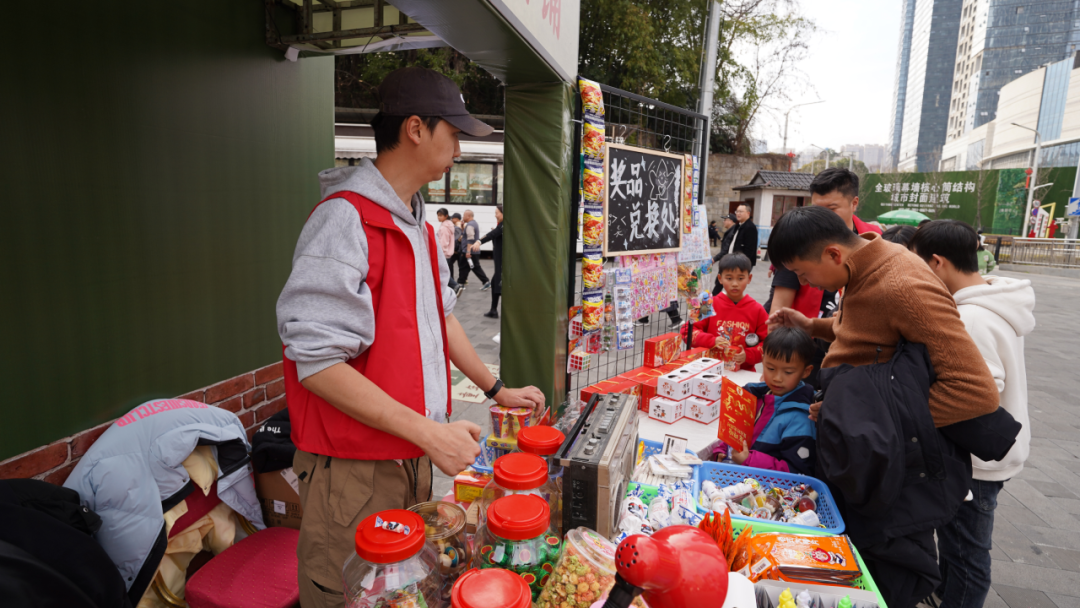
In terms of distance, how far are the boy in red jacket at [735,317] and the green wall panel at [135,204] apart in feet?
10.2

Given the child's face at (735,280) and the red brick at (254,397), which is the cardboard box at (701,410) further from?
the red brick at (254,397)

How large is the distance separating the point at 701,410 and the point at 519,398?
1.57 meters

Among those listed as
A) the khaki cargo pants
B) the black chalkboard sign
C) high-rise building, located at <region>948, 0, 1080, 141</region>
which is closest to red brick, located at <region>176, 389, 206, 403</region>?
the khaki cargo pants

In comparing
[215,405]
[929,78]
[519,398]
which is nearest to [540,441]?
[519,398]

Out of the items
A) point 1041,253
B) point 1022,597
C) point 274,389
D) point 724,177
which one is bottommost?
point 1022,597

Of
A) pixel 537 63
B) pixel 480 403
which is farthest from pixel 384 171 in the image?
pixel 480 403

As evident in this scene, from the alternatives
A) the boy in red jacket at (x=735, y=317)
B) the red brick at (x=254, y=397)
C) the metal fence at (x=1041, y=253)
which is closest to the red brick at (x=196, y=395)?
the red brick at (x=254, y=397)

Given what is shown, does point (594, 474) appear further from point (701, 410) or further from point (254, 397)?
point (254, 397)

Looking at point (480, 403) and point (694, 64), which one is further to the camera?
point (694, 64)

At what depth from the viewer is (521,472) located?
1217mm

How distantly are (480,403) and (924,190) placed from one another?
35.8 meters

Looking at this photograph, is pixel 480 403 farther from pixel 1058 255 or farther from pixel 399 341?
pixel 1058 255

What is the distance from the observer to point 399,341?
4.41 feet

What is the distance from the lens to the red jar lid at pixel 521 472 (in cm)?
119
